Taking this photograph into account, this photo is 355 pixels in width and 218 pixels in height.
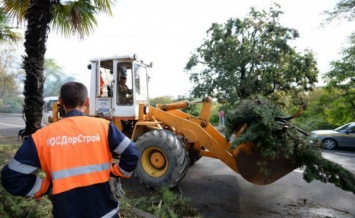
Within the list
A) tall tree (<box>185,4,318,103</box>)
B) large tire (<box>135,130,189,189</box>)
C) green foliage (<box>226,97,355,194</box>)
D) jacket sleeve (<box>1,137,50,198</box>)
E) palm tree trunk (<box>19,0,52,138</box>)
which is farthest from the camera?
tall tree (<box>185,4,318,103</box>)

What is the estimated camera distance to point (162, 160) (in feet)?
17.0

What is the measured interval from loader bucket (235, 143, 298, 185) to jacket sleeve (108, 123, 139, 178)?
2.48 metres

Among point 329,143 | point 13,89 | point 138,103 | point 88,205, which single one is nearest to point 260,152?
point 88,205

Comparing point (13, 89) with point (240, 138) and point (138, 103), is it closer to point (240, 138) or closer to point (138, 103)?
point (138, 103)

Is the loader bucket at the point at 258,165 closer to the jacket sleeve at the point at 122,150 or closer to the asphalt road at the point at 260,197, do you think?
the asphalt road at the point at 260,197

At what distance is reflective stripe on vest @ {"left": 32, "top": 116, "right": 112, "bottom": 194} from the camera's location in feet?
5.84

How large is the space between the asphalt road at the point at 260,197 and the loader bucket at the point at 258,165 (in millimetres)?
622

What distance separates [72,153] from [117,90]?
175 inches

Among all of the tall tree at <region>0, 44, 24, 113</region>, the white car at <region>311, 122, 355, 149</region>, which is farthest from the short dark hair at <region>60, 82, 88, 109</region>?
the tall tree at <region>0, 44, 24, 113</region>

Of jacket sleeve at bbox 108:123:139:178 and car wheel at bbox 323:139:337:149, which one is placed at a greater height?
jacket sleeve at bbox 108:123:139:178

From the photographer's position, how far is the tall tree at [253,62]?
18156 millimetres

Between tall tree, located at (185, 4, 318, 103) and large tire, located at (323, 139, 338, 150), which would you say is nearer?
large tire, located at (323, 139, 338, 150)

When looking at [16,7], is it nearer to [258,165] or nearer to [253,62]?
[258,165]

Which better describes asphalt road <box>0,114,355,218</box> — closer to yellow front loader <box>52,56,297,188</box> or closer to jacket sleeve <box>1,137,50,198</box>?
yellow front loader <box>52,56,297,188</box>
